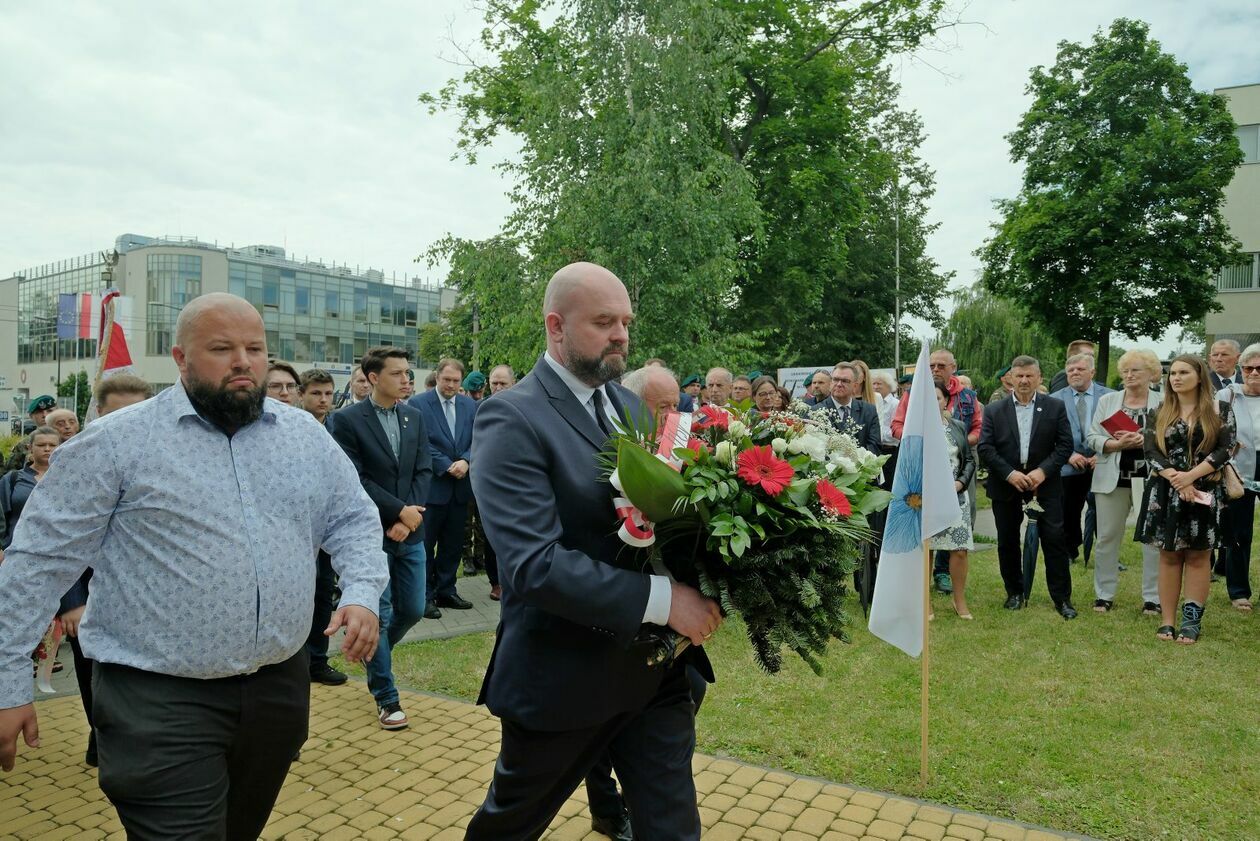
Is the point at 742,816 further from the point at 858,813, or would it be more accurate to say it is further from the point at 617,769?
the point at 617,769

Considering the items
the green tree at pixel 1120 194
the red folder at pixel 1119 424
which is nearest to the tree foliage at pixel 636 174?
the red folder at pixel 1119 424

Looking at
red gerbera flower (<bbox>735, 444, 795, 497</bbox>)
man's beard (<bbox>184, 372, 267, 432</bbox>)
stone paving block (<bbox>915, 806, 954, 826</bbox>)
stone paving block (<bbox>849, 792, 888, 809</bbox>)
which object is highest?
→ man's beard (<bbox>184, 372, 267, 432</bbox>)

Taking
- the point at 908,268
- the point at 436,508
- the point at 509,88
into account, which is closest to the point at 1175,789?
the point at 436,508

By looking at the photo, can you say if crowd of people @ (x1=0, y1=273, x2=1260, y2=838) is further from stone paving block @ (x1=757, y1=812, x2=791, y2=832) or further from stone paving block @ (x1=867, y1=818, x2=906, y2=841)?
stone paving block @ (x1=867, y1=818, x2=906, y2=841)

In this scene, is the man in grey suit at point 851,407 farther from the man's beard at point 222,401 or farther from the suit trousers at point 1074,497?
the man's beard at point 222,401

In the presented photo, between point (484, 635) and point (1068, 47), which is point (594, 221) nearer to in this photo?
point (484, 635)

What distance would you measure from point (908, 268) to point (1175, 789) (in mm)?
41897

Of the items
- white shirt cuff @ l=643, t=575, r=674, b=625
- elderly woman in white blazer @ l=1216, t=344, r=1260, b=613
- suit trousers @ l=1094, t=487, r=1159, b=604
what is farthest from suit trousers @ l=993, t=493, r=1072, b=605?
white shirt cuff @ l=643, t=575, r=674, b=625

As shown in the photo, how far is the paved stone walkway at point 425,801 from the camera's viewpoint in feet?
13.5

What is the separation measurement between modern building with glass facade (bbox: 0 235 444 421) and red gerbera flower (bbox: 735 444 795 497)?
78.0m

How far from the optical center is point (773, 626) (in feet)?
8.46

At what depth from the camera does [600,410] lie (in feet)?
9.66

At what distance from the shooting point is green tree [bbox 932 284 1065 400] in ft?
150

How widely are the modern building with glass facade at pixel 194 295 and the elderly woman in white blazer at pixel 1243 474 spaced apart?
74823 millimetres
